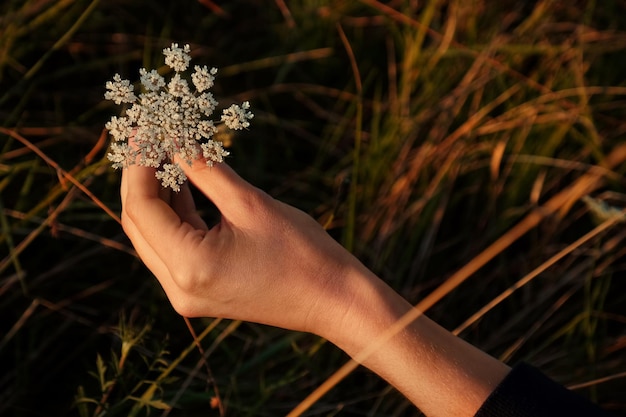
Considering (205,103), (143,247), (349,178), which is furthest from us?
(349,178)

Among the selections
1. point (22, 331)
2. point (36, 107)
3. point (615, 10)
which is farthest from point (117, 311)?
point (615, 10)

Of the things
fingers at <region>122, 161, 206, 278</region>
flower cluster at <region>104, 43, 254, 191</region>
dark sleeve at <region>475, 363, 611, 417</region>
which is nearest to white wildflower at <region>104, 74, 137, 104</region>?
flower cluster at <region>104, 43, 254, 191</region>

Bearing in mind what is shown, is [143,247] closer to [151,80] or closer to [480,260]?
[151,80]

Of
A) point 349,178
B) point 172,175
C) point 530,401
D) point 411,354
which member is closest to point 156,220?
point 172,175

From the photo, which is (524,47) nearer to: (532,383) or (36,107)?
(532,383)

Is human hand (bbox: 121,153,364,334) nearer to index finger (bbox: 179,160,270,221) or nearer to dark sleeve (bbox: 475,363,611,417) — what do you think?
index finger (bbox: 179,160,270,221)

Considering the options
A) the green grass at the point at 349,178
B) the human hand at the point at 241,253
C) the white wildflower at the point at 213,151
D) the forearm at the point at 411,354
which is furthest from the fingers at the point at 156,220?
the green grass at the point at 349,178

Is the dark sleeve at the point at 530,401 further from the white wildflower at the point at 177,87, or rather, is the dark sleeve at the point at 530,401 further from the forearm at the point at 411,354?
the white wildflower at the point at 177,87
